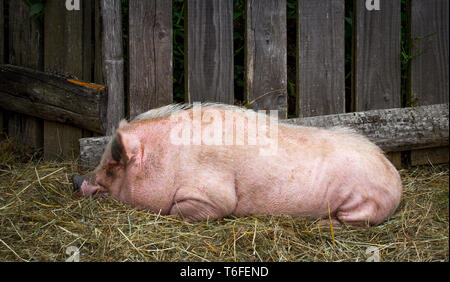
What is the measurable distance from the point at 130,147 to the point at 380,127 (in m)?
1.89

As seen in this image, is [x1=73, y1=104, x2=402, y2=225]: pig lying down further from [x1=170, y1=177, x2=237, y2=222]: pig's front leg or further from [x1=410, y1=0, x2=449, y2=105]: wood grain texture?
[x1=410, y1=0, x2=449, y2=105]: wood grain texture

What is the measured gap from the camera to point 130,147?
3482 millimetres

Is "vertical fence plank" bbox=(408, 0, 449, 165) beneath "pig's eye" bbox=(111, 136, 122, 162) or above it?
above

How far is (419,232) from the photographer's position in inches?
117

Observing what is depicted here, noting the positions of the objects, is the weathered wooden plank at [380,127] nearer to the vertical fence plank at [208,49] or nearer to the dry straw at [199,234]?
the dry straw at [199,234]

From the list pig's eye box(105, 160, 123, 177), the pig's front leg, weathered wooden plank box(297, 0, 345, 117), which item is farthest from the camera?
weathered wooden plank box(297, 0, 345, 117)

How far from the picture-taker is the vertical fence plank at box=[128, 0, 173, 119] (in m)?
4.06

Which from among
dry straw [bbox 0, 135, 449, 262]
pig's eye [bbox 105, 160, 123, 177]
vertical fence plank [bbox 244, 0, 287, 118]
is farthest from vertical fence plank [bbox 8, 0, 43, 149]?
vertical fence plank [bbox 244, 0, 287, 118]

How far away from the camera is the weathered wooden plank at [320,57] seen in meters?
4.16

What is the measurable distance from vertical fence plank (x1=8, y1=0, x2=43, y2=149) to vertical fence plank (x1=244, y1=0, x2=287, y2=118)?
5.61 ft

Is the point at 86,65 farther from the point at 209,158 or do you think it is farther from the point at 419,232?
the point at 419,232

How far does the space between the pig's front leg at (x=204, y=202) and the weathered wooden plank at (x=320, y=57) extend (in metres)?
1.21
